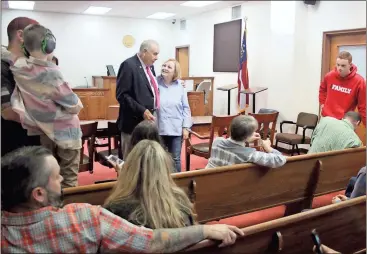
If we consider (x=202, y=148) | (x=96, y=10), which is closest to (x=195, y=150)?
(x=202, y=148)

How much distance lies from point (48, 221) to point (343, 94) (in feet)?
11.8

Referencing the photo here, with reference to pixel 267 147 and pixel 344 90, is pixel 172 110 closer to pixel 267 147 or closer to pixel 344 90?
pixel 267 147

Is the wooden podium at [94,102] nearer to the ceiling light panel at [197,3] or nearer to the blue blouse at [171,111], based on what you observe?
the ceiling light panel at [197,3]

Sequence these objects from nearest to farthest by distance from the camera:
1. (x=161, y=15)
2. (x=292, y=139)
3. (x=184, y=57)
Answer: (x=292, y=139)
(x=161, y=15)
(x=184, y=57)

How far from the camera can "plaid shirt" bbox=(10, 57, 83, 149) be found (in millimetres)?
1826

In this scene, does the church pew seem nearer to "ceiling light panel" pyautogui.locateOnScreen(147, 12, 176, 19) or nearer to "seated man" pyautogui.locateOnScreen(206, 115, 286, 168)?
"seated man" pyautogui.locateOnScreen(206, 115, 286, 168)

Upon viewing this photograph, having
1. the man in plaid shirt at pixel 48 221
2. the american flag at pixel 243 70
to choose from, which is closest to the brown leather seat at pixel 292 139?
the american flag at pixel 243 70

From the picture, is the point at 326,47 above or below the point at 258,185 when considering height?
above

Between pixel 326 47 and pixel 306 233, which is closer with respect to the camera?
pixel 306 233

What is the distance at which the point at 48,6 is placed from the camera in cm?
834

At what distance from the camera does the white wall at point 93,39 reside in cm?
954

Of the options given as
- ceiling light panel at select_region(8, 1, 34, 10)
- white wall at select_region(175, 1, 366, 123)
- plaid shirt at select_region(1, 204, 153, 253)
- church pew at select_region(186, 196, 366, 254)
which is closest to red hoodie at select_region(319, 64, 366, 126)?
white wall at select_region(175, 1, 366, 123)

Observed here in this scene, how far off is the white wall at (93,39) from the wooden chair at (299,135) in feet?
18.3

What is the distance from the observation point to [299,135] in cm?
534
